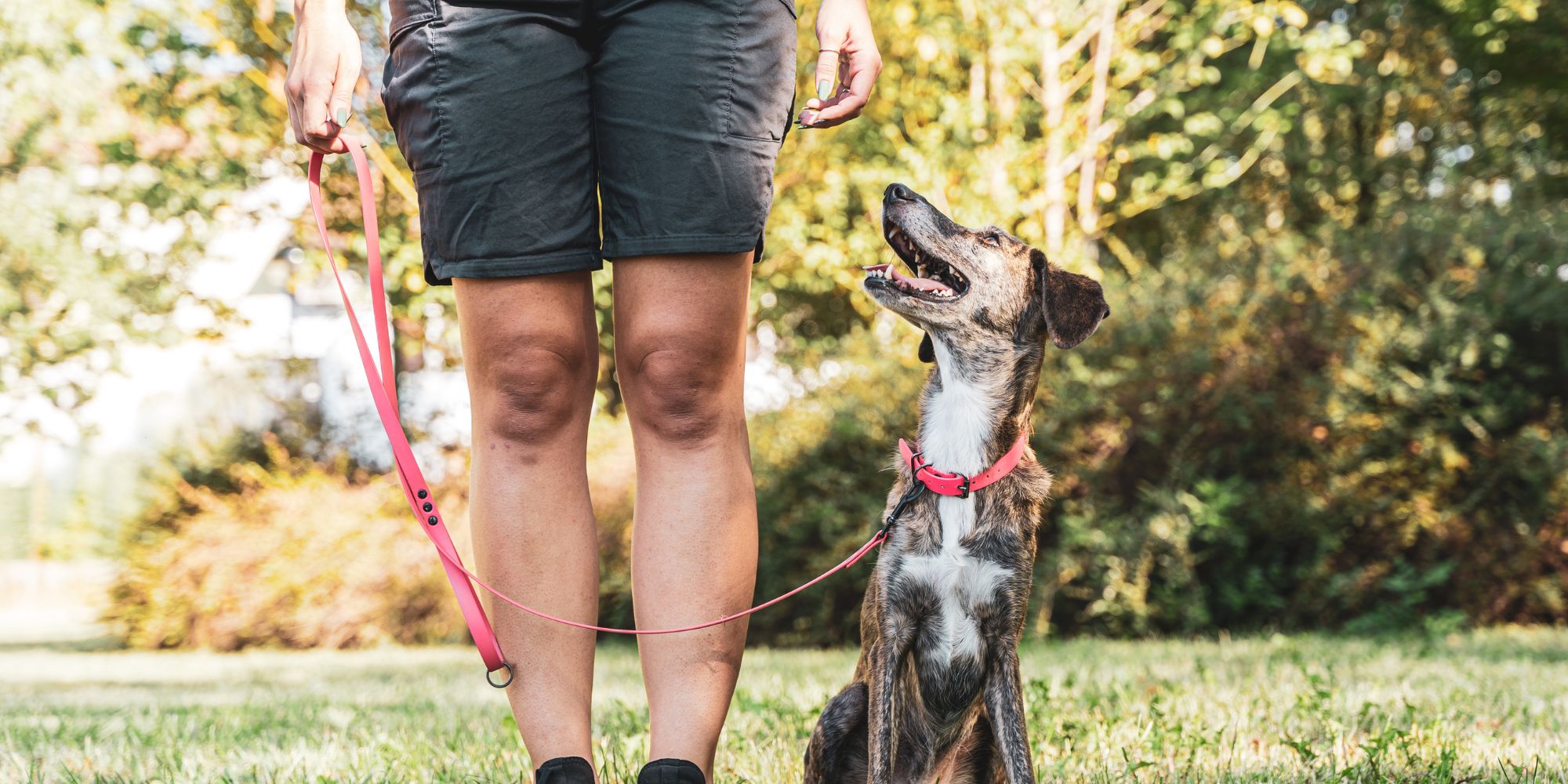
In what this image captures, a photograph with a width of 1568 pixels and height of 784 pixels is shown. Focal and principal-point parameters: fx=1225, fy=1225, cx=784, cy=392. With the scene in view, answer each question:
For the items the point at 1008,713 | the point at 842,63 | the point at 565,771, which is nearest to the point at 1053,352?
the point at 1008,713

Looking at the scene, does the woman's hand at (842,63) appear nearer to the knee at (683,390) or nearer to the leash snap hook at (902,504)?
the knee at (683,390)

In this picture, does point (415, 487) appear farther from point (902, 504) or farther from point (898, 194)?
point (898, 194)

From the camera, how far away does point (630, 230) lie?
91.0 inches

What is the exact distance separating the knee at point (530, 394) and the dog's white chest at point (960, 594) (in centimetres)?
90

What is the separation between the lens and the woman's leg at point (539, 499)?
7.63ft

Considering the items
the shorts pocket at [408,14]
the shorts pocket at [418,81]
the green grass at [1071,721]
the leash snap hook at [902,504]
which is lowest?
the green grass at [1071,721]

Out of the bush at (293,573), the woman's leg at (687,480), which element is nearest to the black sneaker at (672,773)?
the woman's leg at (687,480)

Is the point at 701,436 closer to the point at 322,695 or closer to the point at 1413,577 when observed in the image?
the point at 322,695

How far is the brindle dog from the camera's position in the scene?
2.70m

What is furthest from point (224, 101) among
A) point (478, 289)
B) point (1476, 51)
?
point (1476, 51)

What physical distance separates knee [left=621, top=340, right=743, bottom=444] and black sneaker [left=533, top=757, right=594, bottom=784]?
638 mm

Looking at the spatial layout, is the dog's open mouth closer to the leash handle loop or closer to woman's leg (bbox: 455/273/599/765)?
woman's leg (bbox: 455/273/599/765)

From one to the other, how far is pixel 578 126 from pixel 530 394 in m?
0.51

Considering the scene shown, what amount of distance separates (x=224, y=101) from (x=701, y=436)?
9.82m
